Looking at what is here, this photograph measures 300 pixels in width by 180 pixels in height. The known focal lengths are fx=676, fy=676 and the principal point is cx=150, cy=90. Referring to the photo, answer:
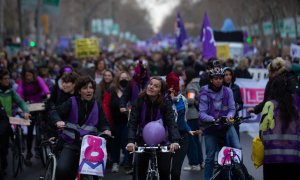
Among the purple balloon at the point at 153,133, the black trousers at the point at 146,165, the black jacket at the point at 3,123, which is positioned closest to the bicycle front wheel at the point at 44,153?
the black jacket at the point at 3,123

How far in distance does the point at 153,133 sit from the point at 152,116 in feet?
1.40

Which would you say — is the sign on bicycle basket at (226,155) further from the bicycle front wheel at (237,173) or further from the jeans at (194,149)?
the jeans at (194,149)

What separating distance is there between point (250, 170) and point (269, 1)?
3414 centimetres

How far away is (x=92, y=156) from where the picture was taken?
7.42m

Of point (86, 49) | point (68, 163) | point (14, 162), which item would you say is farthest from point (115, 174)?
point (86, 49)

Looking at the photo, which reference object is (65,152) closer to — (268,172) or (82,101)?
(82,101)

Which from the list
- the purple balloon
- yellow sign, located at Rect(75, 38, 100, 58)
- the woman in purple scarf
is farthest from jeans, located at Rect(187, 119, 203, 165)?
yellow sign, located at Rect(75, 38, 100, 58)

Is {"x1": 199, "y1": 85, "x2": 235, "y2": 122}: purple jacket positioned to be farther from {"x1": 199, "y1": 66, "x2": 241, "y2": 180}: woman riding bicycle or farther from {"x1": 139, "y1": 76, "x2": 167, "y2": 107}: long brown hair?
{"x1": 139, "y1": 76, "x2": 167, "y2": 107}: long brown hair

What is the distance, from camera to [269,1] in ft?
145

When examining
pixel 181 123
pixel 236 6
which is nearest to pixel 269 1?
pixel 236 6

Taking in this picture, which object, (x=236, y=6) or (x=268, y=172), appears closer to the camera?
(x=268, y=172)

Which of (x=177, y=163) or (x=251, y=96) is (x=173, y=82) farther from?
Result: (x=251, y=96)

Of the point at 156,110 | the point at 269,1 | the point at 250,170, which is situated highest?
the point at 269,1

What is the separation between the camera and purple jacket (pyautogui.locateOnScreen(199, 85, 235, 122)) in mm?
8773
